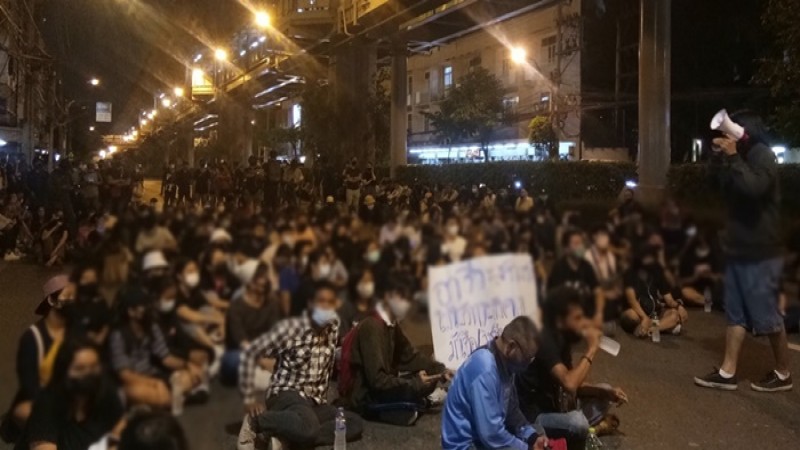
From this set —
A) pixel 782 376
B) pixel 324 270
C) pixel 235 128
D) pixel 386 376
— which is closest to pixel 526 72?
pixel 782 376

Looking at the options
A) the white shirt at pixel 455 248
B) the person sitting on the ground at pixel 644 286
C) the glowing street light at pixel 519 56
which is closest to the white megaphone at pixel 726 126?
the person sitting on the ground at pixel 644 286

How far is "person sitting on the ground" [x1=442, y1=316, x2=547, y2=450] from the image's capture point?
A: 117 inches

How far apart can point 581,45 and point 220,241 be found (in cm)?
2708

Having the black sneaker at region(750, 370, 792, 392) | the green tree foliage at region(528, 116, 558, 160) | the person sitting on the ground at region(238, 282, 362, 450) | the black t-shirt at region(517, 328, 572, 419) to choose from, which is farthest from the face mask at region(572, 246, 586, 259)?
the green tree foliage at region(528, 116, 558, 160)

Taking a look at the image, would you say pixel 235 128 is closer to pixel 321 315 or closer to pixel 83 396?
pixel 321 315

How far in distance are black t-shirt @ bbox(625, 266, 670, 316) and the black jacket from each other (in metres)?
0.20

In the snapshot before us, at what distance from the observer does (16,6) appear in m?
21.2

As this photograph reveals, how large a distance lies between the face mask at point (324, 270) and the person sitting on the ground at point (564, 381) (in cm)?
61

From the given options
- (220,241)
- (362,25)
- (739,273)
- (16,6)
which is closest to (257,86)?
(362,25)

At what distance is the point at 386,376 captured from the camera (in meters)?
4.87

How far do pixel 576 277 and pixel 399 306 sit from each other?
0.49m

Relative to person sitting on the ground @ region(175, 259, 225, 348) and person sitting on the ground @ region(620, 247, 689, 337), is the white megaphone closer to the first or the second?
person sitting on the ground @ region(620, 247, 689, 337)

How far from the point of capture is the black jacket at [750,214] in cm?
194

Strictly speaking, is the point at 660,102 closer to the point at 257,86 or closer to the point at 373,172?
→ the point at 373,172
